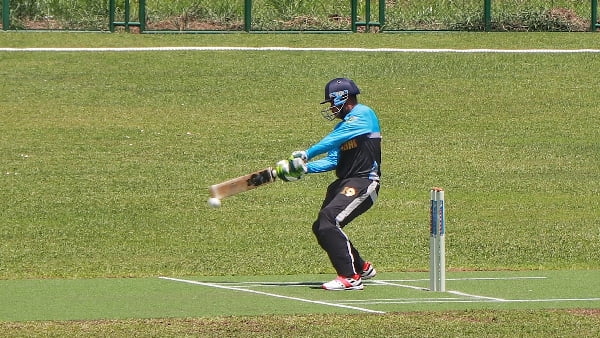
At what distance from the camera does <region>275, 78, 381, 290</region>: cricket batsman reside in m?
13.2

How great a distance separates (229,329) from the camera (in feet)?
38.1

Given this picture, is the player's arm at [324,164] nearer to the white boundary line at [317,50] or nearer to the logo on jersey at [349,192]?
the logo on jersey at [349,192]

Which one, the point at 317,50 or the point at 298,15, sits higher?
the point at 298,15

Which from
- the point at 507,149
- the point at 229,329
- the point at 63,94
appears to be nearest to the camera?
the point at 229,329

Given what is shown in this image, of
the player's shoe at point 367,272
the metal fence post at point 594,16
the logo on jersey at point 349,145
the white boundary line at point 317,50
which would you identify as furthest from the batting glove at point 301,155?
the metal fence post at point 594,16

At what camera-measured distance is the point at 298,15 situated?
127 feet

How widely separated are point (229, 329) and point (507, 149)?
1474 cm

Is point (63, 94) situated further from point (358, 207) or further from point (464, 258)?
point (358, 207)

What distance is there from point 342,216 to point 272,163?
10.7 meters

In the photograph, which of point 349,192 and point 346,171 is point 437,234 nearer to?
point 349,192

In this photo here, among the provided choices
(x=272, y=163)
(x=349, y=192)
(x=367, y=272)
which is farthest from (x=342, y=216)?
(x=272, y=163)

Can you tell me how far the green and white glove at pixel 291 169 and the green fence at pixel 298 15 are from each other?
81.3 feet

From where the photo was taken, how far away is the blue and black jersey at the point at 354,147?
13.2 metres

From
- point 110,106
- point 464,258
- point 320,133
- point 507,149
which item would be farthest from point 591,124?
point 464,258
